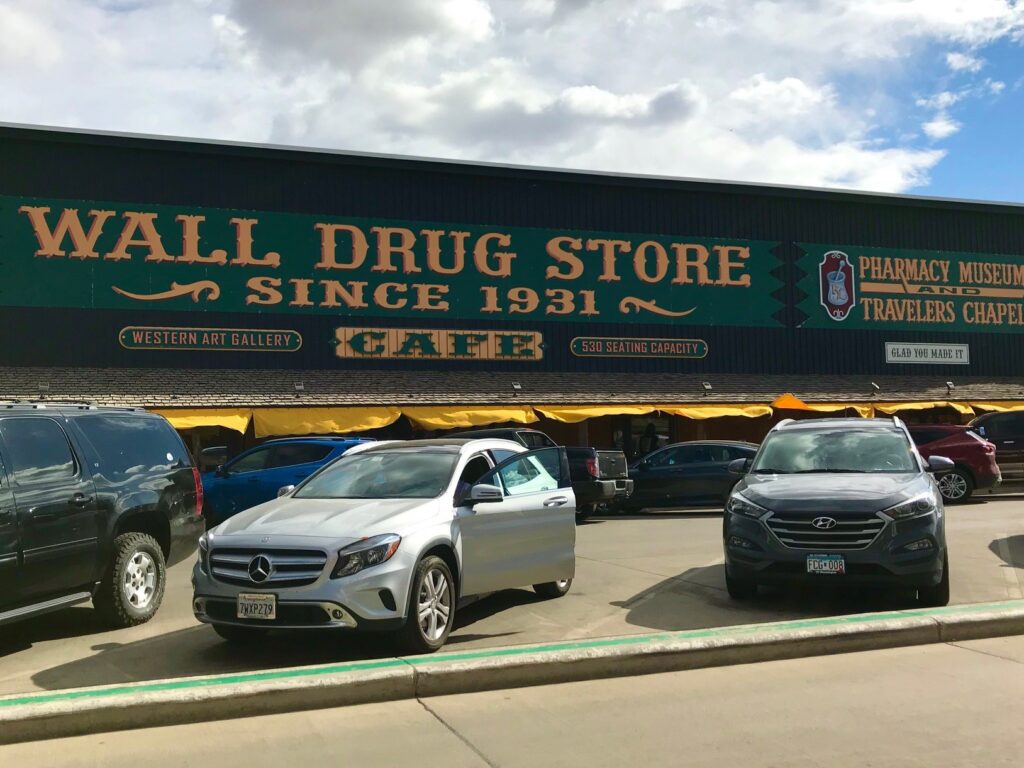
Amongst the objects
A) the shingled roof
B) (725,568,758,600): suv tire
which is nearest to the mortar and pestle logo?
the shingled roof

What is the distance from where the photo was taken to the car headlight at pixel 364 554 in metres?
6.80

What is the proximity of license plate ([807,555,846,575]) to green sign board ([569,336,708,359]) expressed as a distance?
1984 centimetres

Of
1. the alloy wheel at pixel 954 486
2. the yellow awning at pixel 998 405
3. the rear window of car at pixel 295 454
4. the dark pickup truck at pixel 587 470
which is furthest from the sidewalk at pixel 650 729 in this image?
the yellow awning at pixel 998 405

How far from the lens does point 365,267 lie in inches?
1045

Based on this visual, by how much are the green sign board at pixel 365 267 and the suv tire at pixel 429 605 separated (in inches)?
761

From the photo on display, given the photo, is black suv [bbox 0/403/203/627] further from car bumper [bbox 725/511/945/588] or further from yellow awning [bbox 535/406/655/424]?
yellow awning [bbox 535/406/655/424]

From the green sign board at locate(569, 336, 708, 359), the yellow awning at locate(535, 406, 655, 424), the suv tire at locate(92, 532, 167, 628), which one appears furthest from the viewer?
the green sign board at locate(569, 336, 708, 359)

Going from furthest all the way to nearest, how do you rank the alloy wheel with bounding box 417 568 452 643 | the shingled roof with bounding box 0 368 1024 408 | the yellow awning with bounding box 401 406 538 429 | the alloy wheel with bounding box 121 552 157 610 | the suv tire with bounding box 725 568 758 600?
the yellow awning with bounding box 401 406 538 429, the shingled roof with bounding box 0 368 1024 408, the suv tire with bounding box 725 568 758 600, the alloy wheel with bounding box 121 552 157 610, the alloy wheel with bounding box 417 568 452 643

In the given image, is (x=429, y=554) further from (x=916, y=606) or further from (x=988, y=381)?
(x=988, y=381)

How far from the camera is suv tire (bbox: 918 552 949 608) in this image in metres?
8.49

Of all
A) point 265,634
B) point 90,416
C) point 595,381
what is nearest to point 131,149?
point 595,381

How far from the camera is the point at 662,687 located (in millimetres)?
6336

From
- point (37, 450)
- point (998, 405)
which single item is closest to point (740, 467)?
point (37, 450)

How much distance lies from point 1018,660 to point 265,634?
18.2 ft
